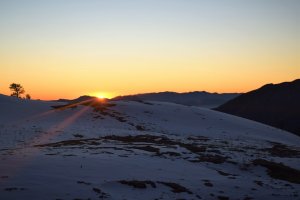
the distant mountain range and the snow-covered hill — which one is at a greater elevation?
the distant mountain range

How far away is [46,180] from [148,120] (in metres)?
47.1

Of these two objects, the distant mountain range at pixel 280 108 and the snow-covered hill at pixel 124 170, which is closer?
the snow-covered hill at pixel 124 170

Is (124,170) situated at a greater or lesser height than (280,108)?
lesser

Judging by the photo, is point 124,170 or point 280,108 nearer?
point 124,170

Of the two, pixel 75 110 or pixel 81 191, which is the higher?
pixel 75 110

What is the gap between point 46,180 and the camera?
769 inches

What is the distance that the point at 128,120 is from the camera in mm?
63812

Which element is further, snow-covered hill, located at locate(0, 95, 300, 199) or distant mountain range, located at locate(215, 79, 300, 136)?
distant mountain range, located at locate(215, 79, 300, 136)

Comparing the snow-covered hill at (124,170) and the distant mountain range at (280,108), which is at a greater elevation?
the distant mountain range at (280,108)

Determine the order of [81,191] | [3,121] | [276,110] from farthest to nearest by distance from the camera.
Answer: [276,110], [3,121], [81,191]

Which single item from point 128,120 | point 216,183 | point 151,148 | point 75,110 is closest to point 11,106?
point 75,110

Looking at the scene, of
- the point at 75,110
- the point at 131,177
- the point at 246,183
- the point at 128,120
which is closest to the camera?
the point at 131,177

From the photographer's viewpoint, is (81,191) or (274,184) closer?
(81,191)

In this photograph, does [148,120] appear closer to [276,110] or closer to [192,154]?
[192,154]
